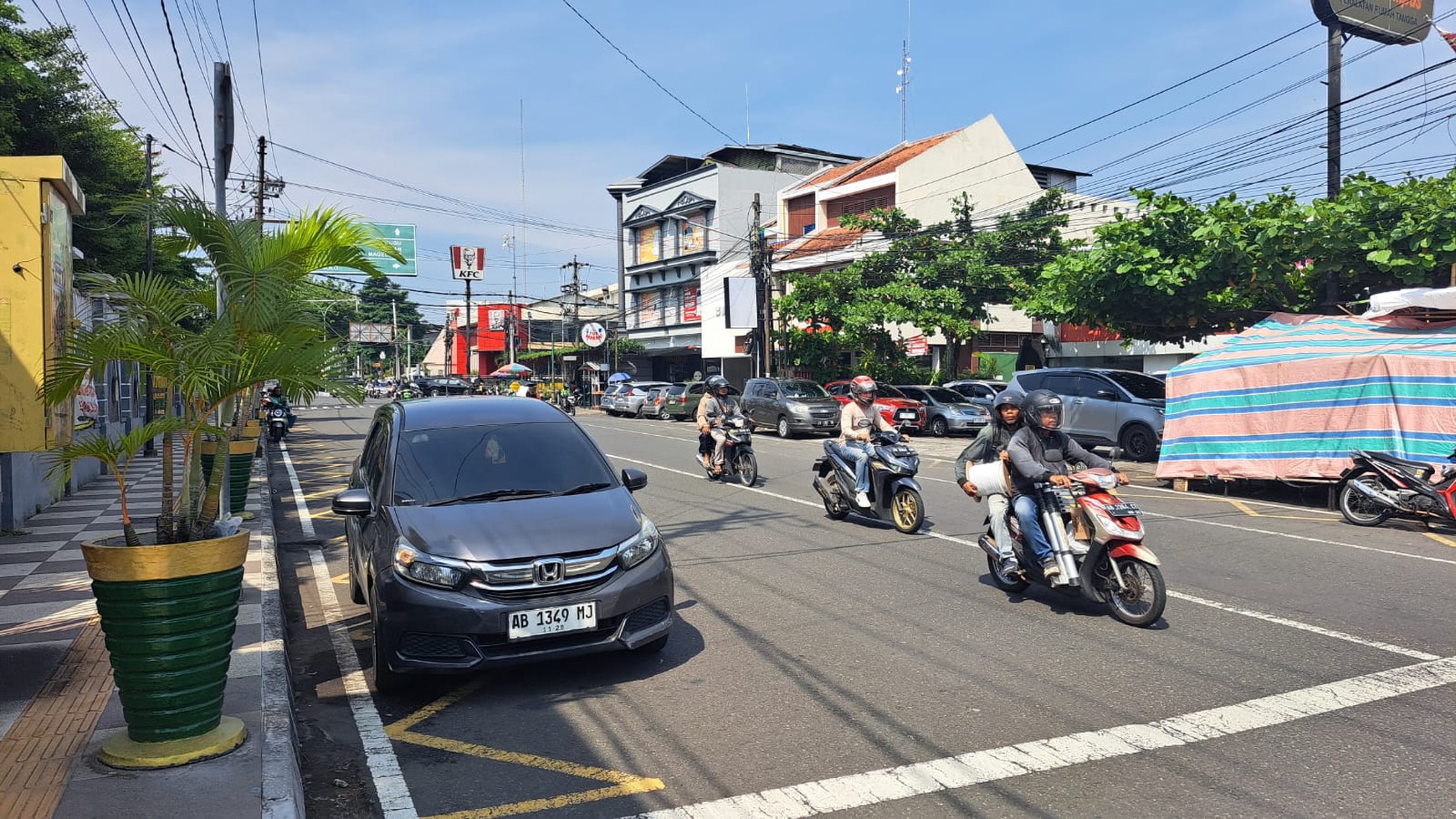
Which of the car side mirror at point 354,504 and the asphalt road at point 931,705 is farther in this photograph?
the car side mirror at point 354,504

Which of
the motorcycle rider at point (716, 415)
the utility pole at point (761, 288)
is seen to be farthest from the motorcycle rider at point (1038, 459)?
the utility pole at point (761, 288)

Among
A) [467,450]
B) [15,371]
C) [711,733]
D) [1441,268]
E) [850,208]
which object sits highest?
[850,208]

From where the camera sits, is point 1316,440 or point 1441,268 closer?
point 1316,440

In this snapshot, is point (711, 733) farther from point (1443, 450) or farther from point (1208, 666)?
point (1443, 450)

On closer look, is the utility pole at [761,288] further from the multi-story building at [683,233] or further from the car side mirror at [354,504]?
the car side mirror at [354,504]

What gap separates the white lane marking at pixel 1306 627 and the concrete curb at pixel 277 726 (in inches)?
230

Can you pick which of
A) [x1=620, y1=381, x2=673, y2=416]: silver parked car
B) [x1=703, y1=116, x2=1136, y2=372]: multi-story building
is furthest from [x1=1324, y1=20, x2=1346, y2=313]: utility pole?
[x1=620, y1=381, x2=673, y2=416]: silver parked car

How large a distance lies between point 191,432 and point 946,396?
23.9 meters

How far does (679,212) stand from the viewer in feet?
178

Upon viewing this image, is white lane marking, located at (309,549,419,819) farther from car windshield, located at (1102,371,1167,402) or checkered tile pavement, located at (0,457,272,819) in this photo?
car windshield, located at (1102,371,1167,402)

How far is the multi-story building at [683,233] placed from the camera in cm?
5222

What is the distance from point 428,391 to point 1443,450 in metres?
50.9

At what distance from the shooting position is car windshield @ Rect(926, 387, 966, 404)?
26641 mm

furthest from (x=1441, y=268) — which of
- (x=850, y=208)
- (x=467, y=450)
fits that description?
(x=850, y=208)
